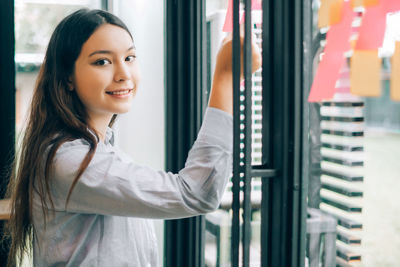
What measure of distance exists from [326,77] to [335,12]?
0.43ft

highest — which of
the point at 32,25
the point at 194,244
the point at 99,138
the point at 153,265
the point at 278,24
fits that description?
the point at 32,25

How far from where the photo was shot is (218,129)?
3.11ft

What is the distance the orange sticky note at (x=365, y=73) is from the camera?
2.55 ft

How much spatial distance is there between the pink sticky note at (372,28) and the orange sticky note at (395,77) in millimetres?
38

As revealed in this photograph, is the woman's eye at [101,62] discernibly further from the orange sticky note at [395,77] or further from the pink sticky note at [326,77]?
the orange sticky note at [395,77]

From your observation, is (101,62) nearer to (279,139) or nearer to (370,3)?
(279,139)

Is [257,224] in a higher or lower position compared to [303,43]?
lower

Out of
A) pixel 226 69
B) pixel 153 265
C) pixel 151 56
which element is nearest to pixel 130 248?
pixel 153 265

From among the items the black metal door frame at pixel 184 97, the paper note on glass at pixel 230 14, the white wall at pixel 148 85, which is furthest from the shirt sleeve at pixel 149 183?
the white wall at pixel 148 85

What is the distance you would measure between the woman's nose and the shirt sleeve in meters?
0.19

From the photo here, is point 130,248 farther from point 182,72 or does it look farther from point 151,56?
point 151,56

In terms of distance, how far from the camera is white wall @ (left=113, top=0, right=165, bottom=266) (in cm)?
220

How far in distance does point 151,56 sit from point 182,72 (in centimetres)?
53

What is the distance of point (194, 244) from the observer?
1.70 meters
